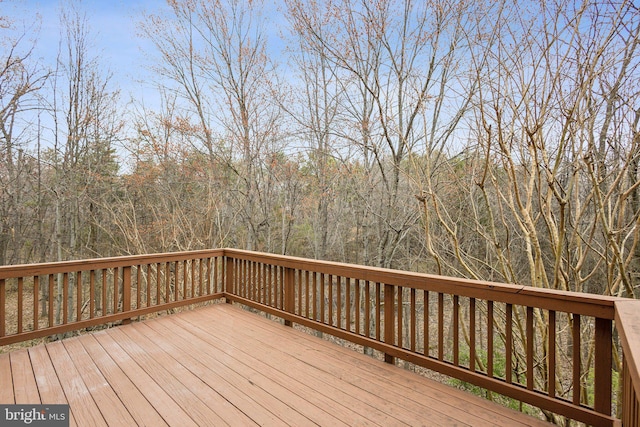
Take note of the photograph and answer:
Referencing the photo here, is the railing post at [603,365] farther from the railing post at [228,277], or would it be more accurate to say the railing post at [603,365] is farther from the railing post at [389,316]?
the railing post at [228,277]

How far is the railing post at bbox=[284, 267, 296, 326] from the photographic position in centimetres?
355

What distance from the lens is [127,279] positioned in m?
3.61

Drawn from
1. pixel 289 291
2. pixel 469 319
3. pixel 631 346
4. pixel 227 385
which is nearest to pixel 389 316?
pixel 469 319

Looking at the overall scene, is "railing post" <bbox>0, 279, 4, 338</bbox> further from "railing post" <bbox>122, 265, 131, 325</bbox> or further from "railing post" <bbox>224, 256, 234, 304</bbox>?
"railing post" <bbox>224, 256, 234, 304</bbox>

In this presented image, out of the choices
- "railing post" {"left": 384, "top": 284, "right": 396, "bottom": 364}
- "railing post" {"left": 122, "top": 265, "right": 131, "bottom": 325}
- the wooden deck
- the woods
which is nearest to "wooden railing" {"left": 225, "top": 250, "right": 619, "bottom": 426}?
"railing post" {"left": 384, "top": 284, "right": 396, "bottom": 364}

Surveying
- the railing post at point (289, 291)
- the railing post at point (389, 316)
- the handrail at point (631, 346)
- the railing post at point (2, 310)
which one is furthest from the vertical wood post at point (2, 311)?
the handrail at point (631, 346)

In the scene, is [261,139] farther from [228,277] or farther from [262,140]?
[228,277]

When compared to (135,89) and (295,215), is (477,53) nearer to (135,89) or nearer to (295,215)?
(295,215)

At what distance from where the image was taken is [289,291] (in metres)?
3.57

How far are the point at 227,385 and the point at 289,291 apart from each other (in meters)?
1.35

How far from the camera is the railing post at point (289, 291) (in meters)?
3.55

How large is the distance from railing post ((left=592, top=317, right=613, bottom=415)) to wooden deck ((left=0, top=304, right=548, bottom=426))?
389mm

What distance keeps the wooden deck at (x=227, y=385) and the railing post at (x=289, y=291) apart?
393mm

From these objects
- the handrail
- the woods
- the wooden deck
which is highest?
the woods
